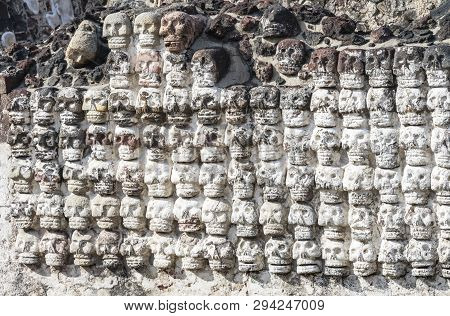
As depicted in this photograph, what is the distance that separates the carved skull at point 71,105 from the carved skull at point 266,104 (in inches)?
59.1

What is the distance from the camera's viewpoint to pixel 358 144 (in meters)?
12.1

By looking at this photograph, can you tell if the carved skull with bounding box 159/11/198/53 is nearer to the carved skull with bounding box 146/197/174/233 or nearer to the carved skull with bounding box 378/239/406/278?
the carved skull with bounding box 146/197/174/233

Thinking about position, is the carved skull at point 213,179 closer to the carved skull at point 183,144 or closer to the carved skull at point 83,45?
the carved skull at point 183,144

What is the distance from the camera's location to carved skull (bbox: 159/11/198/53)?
41.3 feet

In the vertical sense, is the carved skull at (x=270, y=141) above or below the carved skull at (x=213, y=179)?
above

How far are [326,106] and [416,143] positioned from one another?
2.44 ft

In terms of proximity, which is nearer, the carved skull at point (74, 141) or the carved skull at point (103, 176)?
the carved skull at point (103, 176)

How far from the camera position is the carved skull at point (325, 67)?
1215 cm

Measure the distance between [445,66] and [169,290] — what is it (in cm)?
286

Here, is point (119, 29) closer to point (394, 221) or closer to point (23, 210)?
point (23, 210)

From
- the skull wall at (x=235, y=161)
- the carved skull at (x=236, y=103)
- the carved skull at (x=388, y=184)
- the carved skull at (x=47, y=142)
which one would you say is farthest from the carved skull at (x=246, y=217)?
the carved skull at (x=47, y=142)

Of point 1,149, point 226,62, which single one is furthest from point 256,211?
point 1,149

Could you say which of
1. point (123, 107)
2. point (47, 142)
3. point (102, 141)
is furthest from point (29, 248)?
point (123, 107)

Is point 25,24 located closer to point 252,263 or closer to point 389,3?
point 389,3
